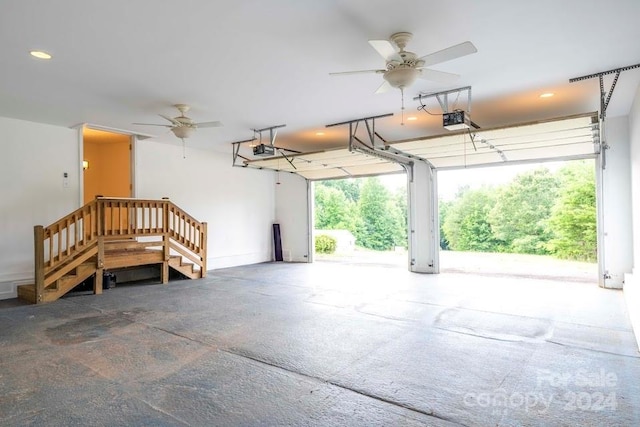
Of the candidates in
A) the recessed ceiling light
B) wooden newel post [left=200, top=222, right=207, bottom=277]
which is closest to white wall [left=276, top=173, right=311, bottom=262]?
wooden newel post [left=200, top=222, right=207, bottom=277]

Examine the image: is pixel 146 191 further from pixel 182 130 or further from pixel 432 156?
pixel 432 156

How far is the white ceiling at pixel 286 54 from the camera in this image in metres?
3.07

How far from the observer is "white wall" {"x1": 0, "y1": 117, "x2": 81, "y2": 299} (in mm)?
6336

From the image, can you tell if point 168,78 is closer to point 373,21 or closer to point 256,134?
point 373,21

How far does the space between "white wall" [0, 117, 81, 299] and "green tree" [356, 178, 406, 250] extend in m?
12.1

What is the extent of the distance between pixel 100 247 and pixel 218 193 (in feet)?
12.4

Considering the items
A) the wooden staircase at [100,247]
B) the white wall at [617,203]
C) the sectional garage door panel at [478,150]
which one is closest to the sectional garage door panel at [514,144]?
the sectional garage door panel at [478,150]

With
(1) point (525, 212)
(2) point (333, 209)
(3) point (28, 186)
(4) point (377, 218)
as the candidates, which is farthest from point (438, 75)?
(2) point (333, 209)

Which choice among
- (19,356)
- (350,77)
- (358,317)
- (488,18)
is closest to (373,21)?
(488,18)

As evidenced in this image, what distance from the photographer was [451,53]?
127 inches

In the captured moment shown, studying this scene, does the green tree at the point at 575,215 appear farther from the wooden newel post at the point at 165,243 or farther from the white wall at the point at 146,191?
the wooden newel post at the point at 165,243

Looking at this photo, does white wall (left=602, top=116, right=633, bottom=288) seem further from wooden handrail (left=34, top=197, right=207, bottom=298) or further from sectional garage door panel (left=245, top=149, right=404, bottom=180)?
wooden handrail (left=34, top=197, right=207, bottom=298)

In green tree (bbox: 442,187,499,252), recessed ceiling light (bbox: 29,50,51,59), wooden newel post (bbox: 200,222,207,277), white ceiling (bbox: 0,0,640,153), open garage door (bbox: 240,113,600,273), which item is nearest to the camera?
white ceiling (bbox: 0,0,640,153)

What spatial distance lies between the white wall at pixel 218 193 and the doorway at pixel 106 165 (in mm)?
618
